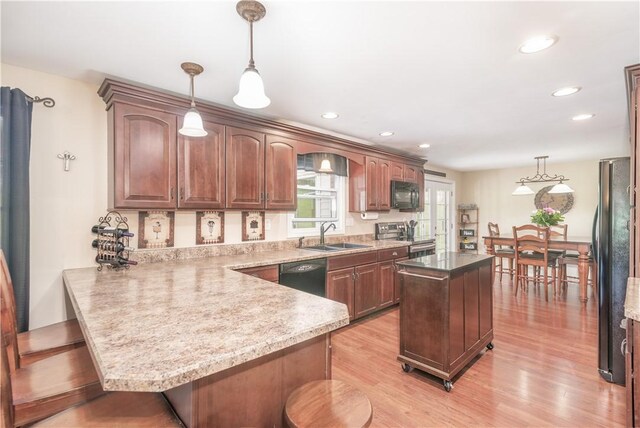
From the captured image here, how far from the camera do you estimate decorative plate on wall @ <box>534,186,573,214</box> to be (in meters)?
6.28

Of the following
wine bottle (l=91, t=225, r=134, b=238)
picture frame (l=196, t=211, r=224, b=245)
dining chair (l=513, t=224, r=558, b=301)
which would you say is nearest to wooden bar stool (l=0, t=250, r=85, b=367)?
wine bottle (l=91, t=225, r=134, b=238)

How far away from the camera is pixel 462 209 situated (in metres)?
7.57

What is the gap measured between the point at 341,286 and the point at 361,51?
2293 mm

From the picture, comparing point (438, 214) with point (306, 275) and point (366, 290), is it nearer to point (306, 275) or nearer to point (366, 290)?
point (366, 290)

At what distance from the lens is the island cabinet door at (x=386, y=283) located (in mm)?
3789

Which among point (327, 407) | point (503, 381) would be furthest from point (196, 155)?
point (503, 381)

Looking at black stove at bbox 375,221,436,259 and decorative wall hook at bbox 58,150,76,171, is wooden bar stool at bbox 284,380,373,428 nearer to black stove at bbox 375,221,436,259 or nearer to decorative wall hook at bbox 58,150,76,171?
decorative wall hook at bbox 58,150,76,171

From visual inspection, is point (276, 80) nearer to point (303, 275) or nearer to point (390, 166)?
point (303, 275)

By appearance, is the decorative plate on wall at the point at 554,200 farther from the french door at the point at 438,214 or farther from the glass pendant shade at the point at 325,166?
the glass pendant shade at the point at 325,166

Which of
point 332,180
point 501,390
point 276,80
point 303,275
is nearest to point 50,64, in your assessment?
point 276,80

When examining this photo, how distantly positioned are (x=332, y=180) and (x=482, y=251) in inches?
205

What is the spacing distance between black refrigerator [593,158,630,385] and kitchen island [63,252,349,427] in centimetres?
233

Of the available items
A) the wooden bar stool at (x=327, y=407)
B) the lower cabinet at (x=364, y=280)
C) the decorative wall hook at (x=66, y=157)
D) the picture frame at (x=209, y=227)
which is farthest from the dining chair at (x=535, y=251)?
the decorative wall hook at (x=66, y=157)

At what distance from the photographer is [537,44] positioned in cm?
183
